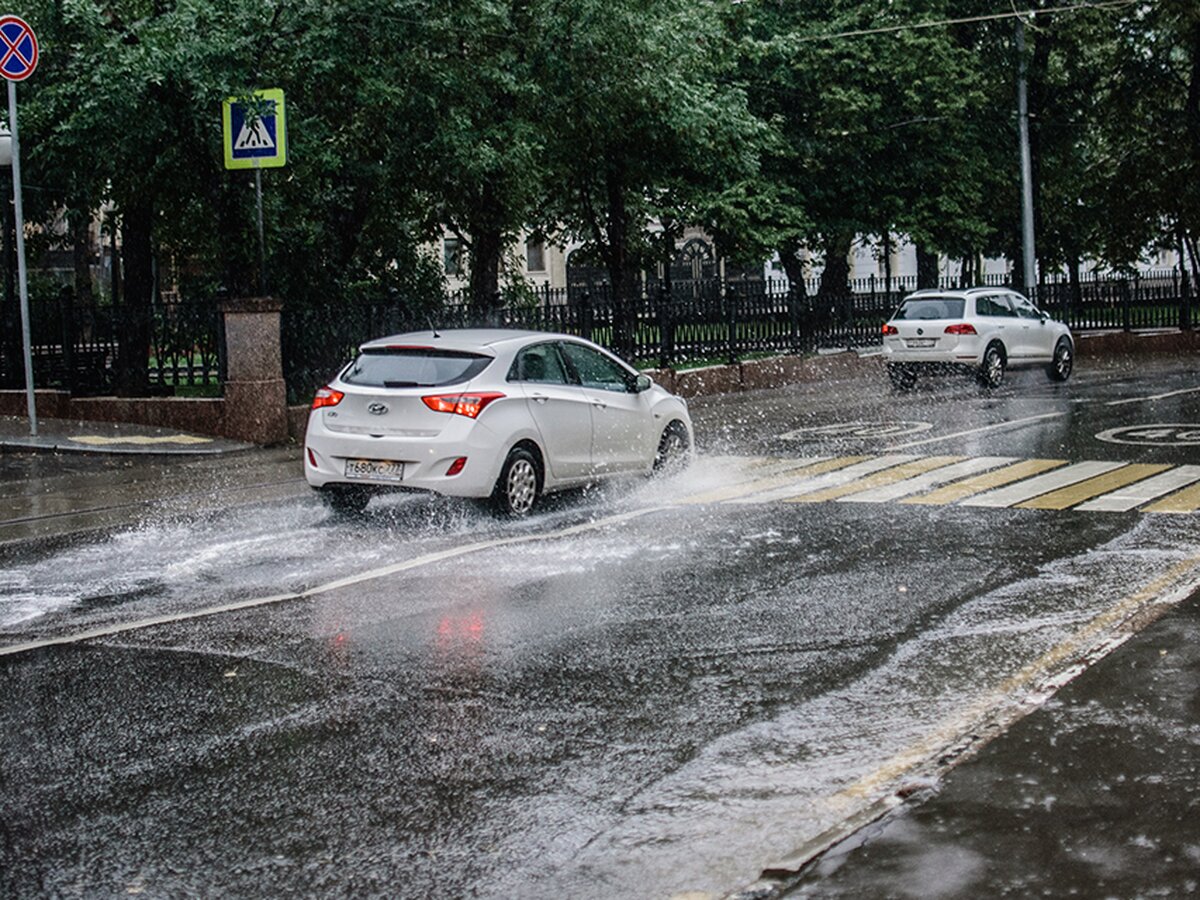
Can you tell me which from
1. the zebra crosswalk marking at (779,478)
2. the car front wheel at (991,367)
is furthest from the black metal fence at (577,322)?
the zebra crosswalk marking at (779,478)

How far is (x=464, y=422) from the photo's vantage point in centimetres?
1225

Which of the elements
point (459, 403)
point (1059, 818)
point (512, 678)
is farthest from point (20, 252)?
point (1059, 818)

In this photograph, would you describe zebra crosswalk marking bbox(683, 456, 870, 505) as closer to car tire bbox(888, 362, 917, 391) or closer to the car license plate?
the car license plate

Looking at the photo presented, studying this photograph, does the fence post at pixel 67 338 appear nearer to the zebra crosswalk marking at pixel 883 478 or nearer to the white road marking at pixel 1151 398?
the zebra crosswalk marking at pixel 883 478

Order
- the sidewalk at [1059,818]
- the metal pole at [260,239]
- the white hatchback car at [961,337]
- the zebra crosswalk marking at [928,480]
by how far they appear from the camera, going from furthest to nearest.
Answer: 1. the white hatchback car at [961,337]
2. the metal pole at [260,239]
3. the zebra crosswalk marking at [928,480]
4. the sidewalk at [1059,818]

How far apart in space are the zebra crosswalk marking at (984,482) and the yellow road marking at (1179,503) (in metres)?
1.43

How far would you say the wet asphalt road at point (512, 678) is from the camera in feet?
17.0

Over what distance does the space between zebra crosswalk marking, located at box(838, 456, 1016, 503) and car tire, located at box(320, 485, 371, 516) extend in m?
3.72

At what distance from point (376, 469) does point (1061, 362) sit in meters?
19.2

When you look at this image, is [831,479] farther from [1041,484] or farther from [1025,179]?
[1025,179]

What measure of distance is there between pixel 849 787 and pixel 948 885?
1089 millimetres

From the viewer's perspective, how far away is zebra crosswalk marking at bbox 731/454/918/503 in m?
13.4

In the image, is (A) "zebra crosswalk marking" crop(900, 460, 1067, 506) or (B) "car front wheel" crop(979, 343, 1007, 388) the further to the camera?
(B) "car front wheel" crop(979, 343, 1007, 388)

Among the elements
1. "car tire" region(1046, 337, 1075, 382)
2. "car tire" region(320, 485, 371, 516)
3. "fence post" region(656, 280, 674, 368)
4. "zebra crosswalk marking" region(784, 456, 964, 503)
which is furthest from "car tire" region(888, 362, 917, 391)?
"car tire" region(320, 485, 371, 516)
